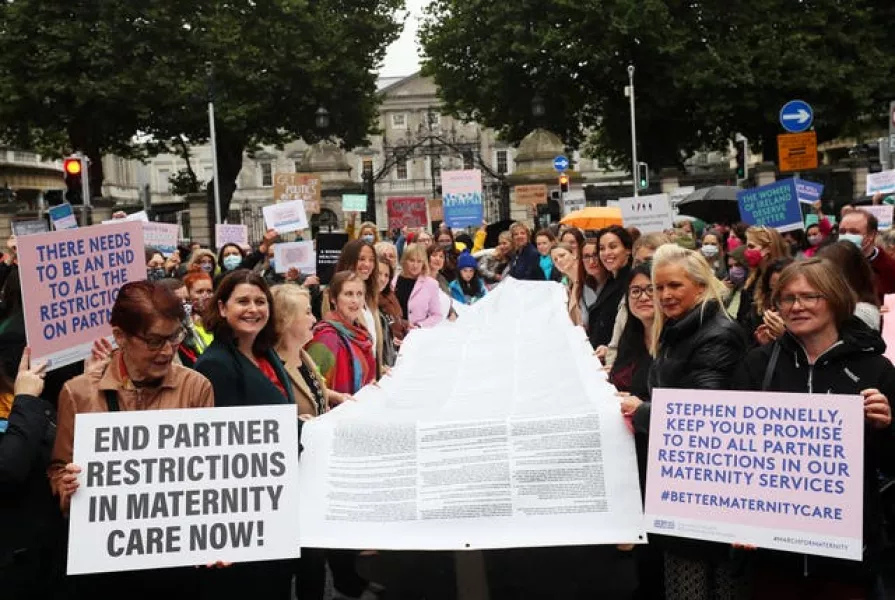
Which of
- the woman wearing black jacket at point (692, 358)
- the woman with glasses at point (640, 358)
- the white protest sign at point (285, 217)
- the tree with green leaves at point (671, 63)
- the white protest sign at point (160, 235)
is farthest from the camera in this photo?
the tree with green leaves at point (671, 63)

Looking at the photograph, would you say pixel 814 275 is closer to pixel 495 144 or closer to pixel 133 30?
pixel 133 30

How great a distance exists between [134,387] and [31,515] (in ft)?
2.08

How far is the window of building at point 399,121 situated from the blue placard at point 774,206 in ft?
269

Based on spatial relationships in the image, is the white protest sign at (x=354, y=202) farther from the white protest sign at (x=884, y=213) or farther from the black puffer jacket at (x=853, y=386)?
the black puffer jacket at (x=853, y=386)

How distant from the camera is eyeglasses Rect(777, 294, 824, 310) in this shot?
4.06 metres

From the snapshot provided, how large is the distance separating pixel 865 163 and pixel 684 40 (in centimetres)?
741

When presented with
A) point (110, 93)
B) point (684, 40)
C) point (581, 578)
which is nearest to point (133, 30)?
point (110, 93)

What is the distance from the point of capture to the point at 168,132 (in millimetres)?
42125

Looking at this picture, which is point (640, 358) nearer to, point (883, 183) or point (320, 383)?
point (320, 383)

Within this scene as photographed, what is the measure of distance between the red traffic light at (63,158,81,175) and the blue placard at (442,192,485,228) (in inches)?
286

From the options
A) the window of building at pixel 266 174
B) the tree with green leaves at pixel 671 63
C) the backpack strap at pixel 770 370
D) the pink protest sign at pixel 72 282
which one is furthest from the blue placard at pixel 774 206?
the window of building at pixel 266 174

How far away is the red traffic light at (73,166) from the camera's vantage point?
55.8 feet

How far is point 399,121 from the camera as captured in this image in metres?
94.2

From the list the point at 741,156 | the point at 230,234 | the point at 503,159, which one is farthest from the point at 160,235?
the point at 503,159
